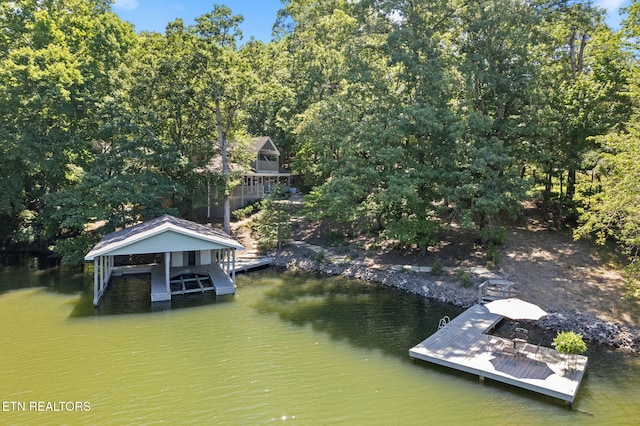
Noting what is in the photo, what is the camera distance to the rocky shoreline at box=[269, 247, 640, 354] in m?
12.5

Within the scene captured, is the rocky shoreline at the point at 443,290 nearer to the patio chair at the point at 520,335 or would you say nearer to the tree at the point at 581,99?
the patio chair at the point at 520,335

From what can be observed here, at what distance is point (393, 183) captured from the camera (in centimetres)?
1880

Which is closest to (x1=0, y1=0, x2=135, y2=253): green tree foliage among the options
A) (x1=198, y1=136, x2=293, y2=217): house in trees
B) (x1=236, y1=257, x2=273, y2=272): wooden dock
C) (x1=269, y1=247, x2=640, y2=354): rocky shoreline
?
(x1=198, y1=136, x2=293, y2=217): house in trees

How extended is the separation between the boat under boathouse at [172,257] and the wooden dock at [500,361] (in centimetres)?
967

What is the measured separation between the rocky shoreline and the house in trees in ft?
29.1

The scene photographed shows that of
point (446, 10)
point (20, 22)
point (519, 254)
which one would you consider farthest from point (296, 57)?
point (519, 254)

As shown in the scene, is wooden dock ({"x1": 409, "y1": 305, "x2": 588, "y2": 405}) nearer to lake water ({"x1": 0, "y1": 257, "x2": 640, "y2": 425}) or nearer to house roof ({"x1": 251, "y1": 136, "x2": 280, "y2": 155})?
lake water ({"x1": 0, "y1": 257, "x2": 640, "y2": 425})

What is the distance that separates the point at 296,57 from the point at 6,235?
85.3 ft

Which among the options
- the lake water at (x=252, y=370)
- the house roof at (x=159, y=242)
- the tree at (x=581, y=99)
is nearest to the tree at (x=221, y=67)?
the house roof at (x=159, y=242)

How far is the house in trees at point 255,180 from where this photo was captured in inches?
1231

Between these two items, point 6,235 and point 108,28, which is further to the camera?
point 108,28

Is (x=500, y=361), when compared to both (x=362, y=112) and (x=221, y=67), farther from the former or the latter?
(x=221, y=67)

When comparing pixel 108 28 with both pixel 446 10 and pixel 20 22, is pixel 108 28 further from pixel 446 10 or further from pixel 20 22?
pixel 446 10

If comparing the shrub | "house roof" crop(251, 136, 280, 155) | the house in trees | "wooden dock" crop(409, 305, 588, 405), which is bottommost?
"wooden dock" crop(409, 305, 588, 405)
